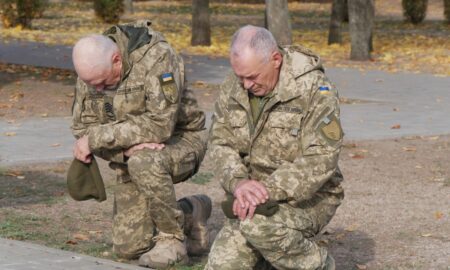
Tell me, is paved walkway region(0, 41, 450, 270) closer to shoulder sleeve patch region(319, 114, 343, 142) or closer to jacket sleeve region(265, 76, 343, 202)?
jacket sleeve region(265, 76, 343, 202)

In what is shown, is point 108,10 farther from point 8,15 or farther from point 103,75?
point 103,75

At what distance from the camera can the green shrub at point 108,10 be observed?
3319cm

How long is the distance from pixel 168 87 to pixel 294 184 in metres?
1.28

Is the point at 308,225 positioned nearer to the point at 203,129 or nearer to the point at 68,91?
the point at 203,129

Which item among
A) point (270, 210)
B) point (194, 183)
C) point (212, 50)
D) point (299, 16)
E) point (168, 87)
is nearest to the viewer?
point (270, 210)

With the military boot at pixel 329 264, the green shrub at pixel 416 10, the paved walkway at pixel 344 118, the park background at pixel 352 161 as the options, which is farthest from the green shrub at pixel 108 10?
the military boot at pixel 329 264

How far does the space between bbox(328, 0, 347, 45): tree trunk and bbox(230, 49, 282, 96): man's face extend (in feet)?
60.3

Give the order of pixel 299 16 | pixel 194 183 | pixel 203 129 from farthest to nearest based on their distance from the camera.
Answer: pixel 299 16, pixel 194 183, pixel 203 129

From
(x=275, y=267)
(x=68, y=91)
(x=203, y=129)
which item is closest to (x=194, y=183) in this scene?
(x=203, y=129)

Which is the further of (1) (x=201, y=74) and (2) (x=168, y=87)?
(1) (x=201, y=74)

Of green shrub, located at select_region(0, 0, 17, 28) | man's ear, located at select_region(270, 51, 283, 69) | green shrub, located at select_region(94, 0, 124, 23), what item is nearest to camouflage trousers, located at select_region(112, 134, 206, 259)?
man's ear, located at select_region(270, 51, 283, 69)

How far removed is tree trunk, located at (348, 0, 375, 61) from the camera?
68.6ft

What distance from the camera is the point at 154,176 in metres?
6.28

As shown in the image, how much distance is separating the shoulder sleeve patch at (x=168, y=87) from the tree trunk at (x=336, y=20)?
57.4 feet
